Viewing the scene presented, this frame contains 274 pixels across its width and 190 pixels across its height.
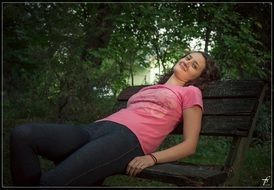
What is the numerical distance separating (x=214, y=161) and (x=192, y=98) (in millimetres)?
2844

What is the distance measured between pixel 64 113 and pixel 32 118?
1.30ft

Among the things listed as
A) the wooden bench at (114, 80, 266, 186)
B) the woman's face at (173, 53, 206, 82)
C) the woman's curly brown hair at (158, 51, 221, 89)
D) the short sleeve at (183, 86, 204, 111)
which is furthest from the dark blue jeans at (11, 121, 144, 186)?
the woman's curly brown hair at (158, 51, 221, 89)

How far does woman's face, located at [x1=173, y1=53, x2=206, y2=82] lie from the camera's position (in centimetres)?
308

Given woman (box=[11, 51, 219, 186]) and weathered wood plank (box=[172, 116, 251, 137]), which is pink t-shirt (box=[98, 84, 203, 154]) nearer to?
woman (box=[11, 51, 219, 186])

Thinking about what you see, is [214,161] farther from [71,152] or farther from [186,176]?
[186,176]

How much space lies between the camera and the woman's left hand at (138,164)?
7.74ft

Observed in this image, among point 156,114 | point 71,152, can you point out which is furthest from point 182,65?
point 71,152

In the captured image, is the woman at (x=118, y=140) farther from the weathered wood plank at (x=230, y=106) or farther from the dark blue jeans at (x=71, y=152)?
the weathered wood plank at (x=230, y=106)

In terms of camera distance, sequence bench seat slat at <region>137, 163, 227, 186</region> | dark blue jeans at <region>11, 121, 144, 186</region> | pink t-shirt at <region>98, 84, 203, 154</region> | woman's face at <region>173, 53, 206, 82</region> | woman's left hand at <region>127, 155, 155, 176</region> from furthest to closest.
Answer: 1. woman's face at <region>173, 53, 206, 82</region>
2. pink t-shirt at <region>98, 84, 203, 154</region>
3. woman's left hand at <region>127, 155, 155, 176</region>
4. dark blue jeans at <region>11, 121, 144, 186</region>
5. bench seat slat at <region>137, 163, 227, 186</region>

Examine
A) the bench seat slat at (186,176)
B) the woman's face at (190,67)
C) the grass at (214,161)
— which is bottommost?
the grass at (214,161)

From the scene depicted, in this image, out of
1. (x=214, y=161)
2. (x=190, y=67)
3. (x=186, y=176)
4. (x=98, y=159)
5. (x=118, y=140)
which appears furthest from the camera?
(x=214, y=161)

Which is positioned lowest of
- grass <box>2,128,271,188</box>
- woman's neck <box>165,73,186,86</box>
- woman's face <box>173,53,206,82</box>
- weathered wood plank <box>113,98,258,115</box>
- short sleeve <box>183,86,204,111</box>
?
grass <box>2,128,271,188</box>

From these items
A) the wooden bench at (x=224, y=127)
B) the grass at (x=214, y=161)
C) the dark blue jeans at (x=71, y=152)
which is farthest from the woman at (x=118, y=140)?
the grass at (x=214, y=161)

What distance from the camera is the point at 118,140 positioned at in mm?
2482
